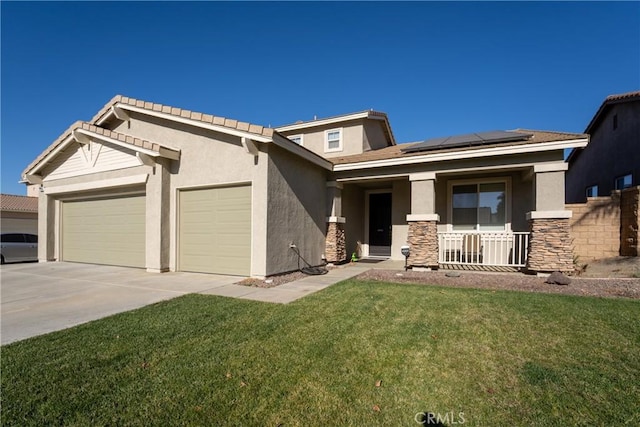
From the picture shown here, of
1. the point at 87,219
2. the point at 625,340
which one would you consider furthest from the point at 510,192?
the point at 87,219

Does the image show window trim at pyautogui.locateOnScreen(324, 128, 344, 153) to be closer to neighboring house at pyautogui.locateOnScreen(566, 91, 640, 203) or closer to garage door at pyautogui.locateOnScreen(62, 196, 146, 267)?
garage door at pyautogui.locateOnScreen(62, 196, 146, 267)

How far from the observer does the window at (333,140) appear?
13445 mm

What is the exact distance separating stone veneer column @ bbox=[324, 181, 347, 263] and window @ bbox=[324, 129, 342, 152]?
147 inches

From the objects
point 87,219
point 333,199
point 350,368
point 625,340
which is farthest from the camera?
point 87,219

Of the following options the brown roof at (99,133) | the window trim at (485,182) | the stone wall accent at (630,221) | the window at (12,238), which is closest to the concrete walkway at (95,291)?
the brown roof at (99,133)

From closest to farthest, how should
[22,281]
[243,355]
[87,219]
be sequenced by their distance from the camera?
[243,355]
[22,281]
[87,219]

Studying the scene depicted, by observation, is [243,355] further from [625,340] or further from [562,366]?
[625,340]

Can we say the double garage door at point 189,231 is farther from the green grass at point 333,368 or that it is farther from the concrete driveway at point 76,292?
the green grass at point 333,368

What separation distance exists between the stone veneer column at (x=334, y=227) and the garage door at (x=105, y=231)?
20.6 ft

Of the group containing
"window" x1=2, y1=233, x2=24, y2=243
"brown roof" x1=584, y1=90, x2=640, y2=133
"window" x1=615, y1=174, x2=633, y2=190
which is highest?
"brown roof" x1=584, y1=90, x2=640, y2=133

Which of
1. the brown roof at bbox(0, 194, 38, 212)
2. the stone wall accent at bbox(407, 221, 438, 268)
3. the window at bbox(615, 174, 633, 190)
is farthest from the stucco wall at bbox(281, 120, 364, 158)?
the brown roof at bbox(0, 194, 38, 212)

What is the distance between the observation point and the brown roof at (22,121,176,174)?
848 cm

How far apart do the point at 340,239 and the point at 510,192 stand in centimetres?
602

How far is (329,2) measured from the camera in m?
9.40
